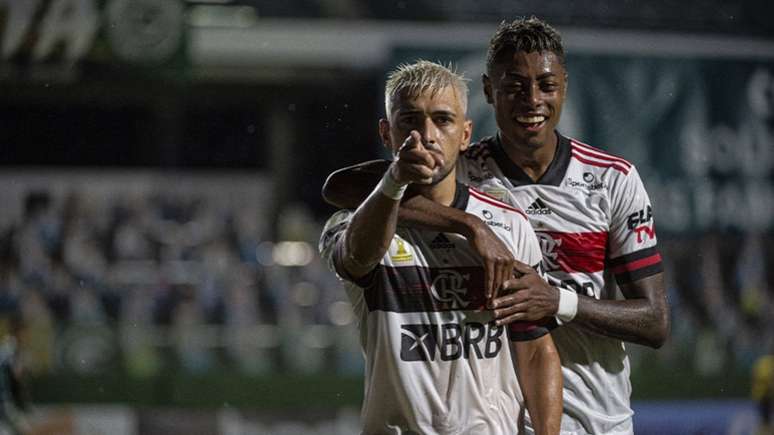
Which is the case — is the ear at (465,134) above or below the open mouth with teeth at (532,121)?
below

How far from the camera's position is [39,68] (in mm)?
10570

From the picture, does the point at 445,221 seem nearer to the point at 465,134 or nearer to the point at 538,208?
the point at 465,134

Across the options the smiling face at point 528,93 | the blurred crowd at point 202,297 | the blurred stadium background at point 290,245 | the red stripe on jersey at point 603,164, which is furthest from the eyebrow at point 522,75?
the blurred crowd at point 202,297

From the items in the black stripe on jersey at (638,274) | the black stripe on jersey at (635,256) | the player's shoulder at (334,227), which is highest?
the player's shoulder at (334,227)

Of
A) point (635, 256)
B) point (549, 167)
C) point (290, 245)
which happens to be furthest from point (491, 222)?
point (290, 245)

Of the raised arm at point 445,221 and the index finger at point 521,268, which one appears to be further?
the index finger at point 521,268

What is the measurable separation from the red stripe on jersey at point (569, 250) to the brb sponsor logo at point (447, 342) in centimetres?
63

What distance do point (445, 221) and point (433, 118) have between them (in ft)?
0.91

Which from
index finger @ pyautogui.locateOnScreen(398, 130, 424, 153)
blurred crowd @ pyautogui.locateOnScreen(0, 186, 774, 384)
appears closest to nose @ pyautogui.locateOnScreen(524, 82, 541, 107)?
index finger @ pyautogui.locateOnScreen(398, 130, 424, 153)

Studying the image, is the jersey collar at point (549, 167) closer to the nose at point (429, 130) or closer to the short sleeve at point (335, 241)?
the short sleeve at point (335, 241)

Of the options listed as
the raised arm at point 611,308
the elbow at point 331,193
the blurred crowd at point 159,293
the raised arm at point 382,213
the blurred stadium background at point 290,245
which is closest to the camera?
the raised arm at point 382,213

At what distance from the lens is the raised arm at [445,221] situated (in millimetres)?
3064

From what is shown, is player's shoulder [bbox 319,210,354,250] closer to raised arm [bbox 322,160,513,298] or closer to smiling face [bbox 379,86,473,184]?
raised arm [bbox 322,160,513,298]

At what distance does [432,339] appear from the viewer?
3143 mm
